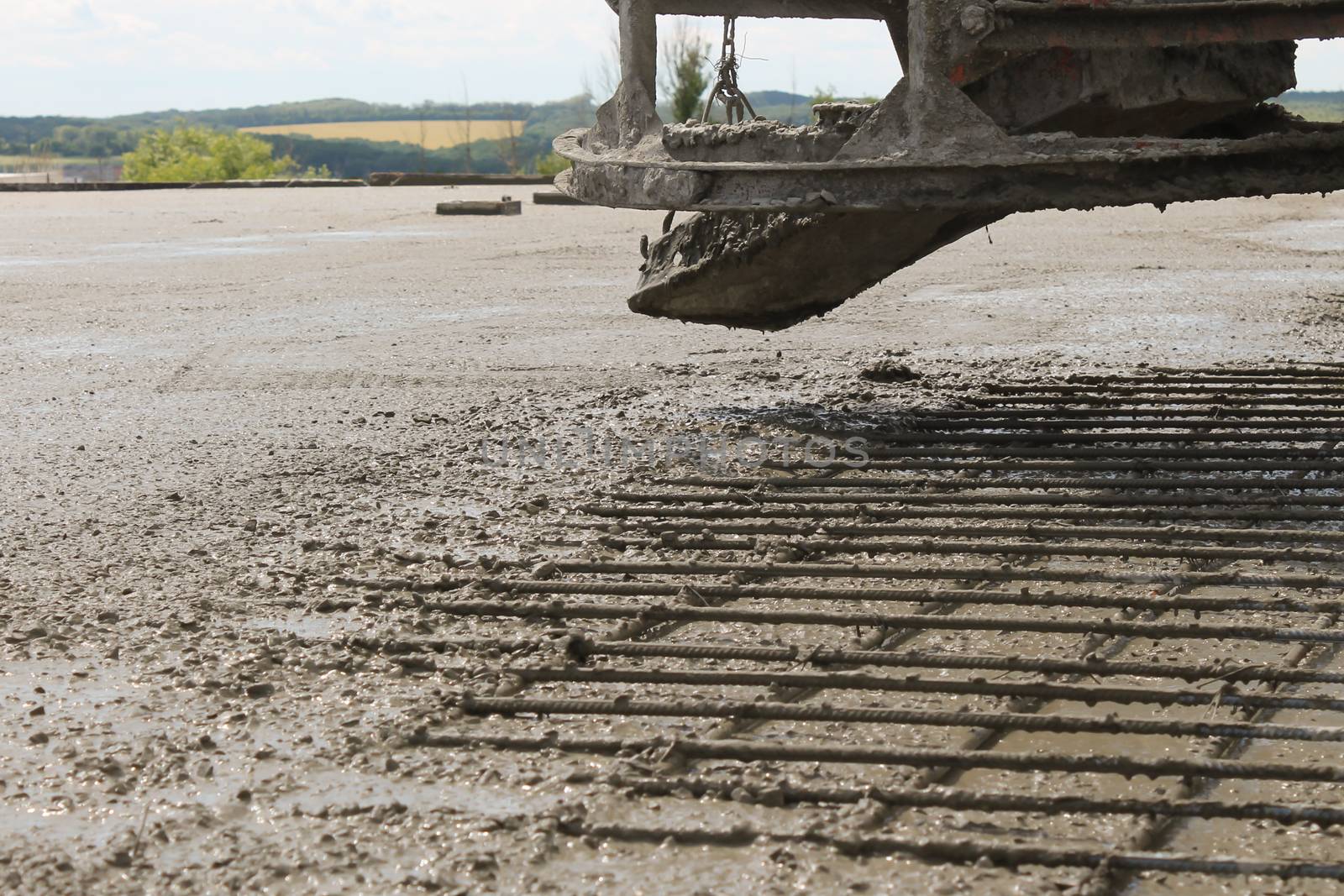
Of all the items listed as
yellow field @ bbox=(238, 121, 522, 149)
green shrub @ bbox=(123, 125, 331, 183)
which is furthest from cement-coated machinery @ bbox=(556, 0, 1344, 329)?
yellow field @ bbox=(238, 121, 522, 149)

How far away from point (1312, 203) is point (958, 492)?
1257 centimetres

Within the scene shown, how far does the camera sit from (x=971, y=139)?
4680mm

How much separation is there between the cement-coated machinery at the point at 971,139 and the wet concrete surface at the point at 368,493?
2.40ft

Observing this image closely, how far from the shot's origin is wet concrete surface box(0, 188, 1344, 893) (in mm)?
2416

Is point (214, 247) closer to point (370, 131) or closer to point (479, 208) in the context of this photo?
point (479, 208)

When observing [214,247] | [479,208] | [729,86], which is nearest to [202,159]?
[479,208]

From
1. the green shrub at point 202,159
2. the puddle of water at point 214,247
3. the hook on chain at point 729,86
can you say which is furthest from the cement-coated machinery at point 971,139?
the green shrub at point 202,159

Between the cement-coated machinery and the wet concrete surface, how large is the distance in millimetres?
731

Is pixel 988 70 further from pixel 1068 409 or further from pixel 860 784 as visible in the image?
pixel 860 784

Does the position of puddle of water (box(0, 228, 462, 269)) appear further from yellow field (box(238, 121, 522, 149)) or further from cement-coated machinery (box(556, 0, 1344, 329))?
yellow field (box(238, 121, 522, 149))

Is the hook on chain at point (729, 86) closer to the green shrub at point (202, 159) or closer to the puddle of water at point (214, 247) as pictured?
the puddle of water at point (214, 247)

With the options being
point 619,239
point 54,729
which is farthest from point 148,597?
point 619,239

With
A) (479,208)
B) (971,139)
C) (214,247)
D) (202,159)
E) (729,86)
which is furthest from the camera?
(202,159)

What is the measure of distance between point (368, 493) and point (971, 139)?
7.37 feet
